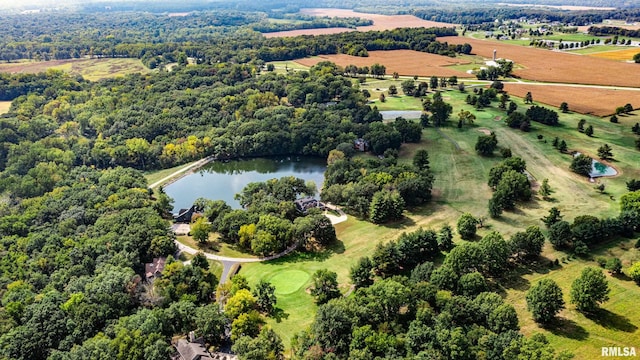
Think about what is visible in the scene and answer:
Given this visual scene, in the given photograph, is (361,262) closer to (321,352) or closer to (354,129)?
(321,352)

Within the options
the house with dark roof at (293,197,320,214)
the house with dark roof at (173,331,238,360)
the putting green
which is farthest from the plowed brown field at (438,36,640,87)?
the house with dark roof at (173,331,238,360)

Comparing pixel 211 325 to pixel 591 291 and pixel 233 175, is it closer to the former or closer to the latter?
pixel 591 291

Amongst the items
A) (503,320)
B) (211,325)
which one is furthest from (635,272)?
(211,325)

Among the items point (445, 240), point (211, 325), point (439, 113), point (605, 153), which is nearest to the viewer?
point (211, 325)

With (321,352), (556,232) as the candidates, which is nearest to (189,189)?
(321,352)
